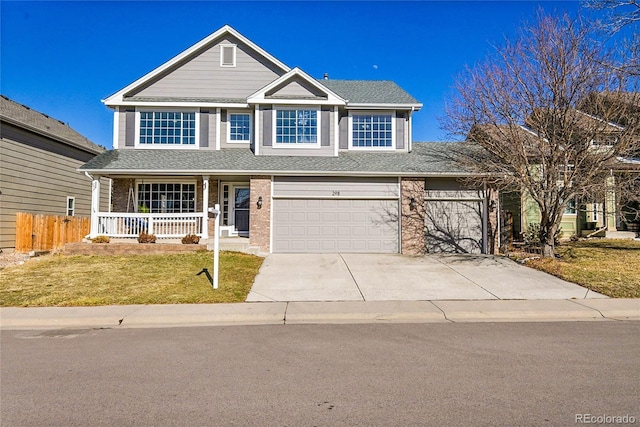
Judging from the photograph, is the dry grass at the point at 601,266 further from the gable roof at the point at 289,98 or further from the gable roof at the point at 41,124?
the gable roof at the point at 41,124

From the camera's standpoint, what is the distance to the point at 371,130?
57.7 feet

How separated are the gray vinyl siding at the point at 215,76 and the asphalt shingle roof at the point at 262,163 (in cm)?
Result: 294

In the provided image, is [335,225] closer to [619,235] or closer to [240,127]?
[240,127]

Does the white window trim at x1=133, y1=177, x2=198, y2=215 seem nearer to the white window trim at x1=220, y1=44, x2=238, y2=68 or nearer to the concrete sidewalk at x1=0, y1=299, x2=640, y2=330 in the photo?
the white window trim at x1=220, y1=44, x2=238, y2=68

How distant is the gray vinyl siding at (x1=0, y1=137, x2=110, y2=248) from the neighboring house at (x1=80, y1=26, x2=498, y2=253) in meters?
3.62

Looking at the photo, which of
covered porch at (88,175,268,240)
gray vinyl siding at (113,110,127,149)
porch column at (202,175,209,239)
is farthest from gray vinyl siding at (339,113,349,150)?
gray vinyl siding at (113,110,127,149)

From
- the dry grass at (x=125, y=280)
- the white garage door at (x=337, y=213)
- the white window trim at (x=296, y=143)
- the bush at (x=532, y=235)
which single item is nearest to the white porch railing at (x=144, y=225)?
Result: the dry grass at (x=125, y=280)

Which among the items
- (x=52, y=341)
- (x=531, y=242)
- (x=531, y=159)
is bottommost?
(x=52, y=341)

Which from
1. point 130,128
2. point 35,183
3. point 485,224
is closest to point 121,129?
point 130,128

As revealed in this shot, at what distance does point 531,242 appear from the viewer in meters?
16.2

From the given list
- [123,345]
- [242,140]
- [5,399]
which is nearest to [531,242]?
[242,140]

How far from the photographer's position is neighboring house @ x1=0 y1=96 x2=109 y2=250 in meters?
15.9

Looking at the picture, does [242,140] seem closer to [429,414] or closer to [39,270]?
[39,270]

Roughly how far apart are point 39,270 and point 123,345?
7.60 m
